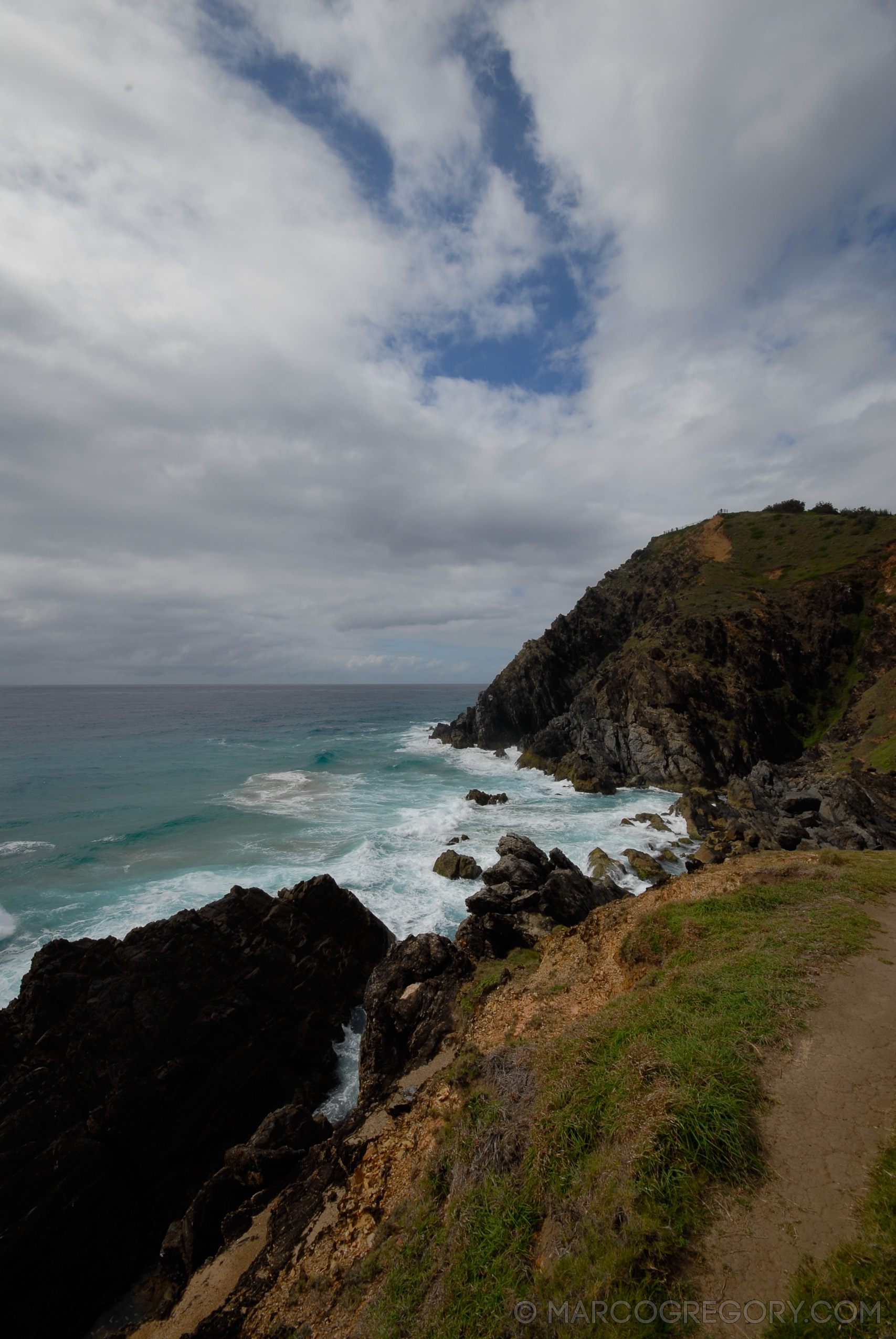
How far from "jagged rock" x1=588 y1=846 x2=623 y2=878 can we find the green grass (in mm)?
15168

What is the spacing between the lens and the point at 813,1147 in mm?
5473

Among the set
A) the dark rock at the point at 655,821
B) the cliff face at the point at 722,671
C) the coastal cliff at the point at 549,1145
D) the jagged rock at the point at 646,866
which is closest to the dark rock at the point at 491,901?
the coastal cliff at the point at 549,1145

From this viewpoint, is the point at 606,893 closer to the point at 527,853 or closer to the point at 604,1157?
the point at 527,853

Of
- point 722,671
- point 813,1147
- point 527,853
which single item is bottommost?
point 527,853

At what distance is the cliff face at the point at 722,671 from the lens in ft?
144

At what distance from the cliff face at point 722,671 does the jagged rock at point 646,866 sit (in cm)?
1695

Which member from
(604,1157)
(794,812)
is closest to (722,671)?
(794,812)

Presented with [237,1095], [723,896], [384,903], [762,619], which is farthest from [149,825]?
[762,619]

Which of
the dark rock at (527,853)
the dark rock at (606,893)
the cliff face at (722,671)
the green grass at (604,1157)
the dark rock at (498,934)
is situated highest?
the cliff face at (722,671)

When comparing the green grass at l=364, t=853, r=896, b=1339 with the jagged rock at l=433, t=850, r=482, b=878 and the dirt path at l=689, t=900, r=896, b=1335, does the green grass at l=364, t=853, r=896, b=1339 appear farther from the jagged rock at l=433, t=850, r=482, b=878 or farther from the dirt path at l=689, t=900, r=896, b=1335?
the jagged rock at l=433, t=850, r=482, b=878

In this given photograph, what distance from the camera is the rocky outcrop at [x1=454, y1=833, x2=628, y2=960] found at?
1529cm

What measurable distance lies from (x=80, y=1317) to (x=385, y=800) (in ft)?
105

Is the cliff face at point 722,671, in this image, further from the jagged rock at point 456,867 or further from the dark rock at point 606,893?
the dark rock at point 606,893

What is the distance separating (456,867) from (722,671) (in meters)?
36.5
